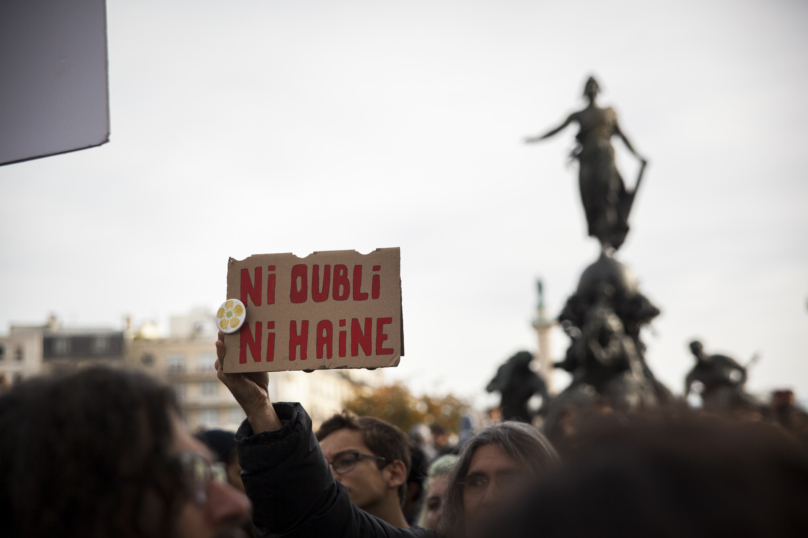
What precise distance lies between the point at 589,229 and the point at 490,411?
307cm

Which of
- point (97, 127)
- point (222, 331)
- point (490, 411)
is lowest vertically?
point (490, 411)

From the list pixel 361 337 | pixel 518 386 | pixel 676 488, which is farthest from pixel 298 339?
pixel 518 386

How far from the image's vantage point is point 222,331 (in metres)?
2.19

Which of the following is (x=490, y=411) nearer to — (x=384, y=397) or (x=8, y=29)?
(x=8, y=29)

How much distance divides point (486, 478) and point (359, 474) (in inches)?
28.2

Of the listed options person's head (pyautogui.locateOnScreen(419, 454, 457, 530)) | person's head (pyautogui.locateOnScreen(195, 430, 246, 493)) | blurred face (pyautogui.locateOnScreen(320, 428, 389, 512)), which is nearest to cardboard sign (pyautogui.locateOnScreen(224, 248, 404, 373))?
blurred face (pyautogui.locateOnScreen(320, 428, 389, 512))

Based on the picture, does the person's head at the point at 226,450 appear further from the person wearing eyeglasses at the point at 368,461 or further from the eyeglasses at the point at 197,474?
the eyeglasses at the point at 197,474

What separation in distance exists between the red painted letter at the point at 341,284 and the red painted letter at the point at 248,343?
0.82 ft

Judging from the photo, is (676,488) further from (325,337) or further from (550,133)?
(550,133)

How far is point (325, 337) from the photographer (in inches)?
85.9

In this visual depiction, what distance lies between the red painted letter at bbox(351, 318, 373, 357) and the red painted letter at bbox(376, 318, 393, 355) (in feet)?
0.06

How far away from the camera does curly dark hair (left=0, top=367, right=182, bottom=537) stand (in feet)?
3.64

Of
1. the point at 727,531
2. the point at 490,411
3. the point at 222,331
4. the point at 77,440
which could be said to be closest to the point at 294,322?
the point at 222,331

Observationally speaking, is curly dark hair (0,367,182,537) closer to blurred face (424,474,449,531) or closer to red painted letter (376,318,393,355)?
red painted letter (376,318,393,355)
